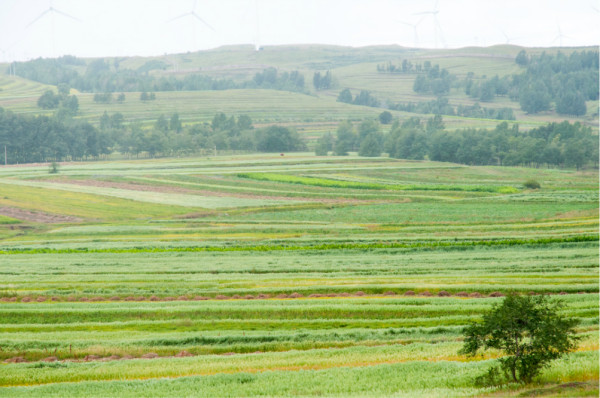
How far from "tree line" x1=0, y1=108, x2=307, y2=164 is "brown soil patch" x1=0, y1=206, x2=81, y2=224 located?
71586mm

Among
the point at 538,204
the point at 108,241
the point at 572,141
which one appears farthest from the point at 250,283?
the point at 572,141

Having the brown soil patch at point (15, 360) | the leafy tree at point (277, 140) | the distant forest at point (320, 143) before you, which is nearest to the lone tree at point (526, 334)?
the brown soil patch at point (15, 360)

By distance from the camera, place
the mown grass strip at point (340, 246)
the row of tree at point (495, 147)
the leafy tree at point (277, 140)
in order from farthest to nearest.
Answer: the leafy tree at point (277, 140) < the row of tree at point (495, 147) < the mown grass strip at point (340, 246)

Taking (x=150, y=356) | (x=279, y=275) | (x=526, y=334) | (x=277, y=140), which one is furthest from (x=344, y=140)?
(x=526, y=334)

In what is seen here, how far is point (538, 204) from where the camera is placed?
8800cm

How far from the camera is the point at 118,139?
17550cm

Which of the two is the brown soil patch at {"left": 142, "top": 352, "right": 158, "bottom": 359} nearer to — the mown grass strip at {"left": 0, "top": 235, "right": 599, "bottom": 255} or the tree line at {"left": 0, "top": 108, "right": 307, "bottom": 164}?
the mown grass strip at {"left": 0, "top": 235, "right": 599, "bottom": 255}

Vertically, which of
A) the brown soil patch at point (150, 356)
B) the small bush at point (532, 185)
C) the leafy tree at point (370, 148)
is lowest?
the small bush at point (532, 185)

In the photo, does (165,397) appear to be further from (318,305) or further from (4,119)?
→ (4,119)

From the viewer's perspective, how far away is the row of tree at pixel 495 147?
148750 millimetres

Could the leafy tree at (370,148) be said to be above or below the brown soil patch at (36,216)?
above

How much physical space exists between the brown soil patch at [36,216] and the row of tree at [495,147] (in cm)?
9178

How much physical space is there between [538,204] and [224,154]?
107 meters

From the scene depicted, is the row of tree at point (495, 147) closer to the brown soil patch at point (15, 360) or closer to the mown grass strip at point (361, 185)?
the mown grass strip at point (361, 185)
